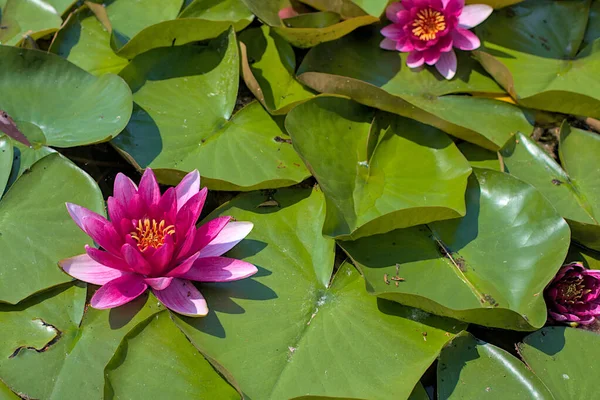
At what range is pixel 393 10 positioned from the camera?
2.36 m

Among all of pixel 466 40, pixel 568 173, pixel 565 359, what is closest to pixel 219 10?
pixel 466 40

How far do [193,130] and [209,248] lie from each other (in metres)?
0.58

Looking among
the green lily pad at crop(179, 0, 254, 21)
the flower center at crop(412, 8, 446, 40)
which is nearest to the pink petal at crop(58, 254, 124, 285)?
the green lily pad at crop(179, 0, 254, 21)

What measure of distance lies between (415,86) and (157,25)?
1.16 m

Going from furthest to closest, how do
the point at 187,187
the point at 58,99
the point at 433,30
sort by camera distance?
the point at 433,30 < the point at 58,99 < the point at 187,187

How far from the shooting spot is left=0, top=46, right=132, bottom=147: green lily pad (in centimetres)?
196

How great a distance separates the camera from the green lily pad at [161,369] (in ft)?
5.02

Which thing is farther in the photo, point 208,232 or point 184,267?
point 208,232

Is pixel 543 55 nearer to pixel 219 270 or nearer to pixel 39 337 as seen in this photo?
pixel 219 270

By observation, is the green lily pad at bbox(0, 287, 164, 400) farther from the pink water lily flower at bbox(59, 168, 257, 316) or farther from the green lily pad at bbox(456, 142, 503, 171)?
the green lily pad at bbox(456, 142, 503, 171)

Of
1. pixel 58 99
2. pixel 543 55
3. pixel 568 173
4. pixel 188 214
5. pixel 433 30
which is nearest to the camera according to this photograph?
pixel 188 214

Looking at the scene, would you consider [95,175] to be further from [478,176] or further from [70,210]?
[478,176]

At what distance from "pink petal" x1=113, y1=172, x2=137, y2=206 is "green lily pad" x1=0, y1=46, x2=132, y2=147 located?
0.91ft

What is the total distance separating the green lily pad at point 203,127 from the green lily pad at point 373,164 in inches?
5.0
